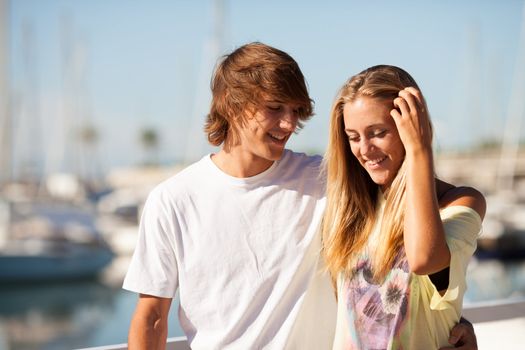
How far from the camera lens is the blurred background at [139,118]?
16.7 m

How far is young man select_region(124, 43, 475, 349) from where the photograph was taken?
1.63 m

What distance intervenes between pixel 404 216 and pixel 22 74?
72.2 feet

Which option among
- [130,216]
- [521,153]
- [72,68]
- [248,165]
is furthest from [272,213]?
[521,153]

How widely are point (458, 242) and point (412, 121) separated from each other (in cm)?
24

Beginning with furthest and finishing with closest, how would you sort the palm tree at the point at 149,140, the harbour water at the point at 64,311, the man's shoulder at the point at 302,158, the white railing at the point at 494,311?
the palm tree at the point at 149,140
the harbour water at the point at 64,311
the white railing at the point at 494,311
the man's shoulder at the point at 302,158

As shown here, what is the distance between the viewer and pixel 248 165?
66.4 inches

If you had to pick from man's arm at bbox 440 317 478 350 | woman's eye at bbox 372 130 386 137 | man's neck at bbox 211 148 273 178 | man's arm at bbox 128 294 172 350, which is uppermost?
woman's eye at bbox 372 130 386 137

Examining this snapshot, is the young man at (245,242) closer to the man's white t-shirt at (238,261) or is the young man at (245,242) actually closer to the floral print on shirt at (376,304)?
the man's white t-shirt at (238,261)

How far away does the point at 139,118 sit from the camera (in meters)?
38.8

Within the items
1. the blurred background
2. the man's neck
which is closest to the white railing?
the blurred background

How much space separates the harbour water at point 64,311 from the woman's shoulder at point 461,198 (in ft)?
47.2

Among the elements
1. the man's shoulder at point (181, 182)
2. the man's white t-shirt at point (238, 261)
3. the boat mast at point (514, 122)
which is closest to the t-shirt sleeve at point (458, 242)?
the man's white t-shirt at point (238, 261)

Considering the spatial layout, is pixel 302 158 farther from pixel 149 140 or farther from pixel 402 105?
pixel 149 140

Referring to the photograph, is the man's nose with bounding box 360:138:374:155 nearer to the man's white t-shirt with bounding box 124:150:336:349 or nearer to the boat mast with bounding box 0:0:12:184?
the man's white t-shirt with bounding box 124:150:336:349
